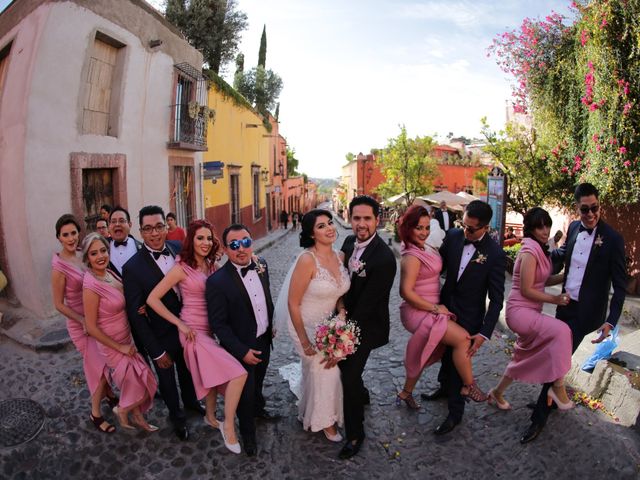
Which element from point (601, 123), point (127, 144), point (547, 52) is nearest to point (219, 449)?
point (127, 144)

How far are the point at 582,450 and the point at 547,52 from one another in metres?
8.94

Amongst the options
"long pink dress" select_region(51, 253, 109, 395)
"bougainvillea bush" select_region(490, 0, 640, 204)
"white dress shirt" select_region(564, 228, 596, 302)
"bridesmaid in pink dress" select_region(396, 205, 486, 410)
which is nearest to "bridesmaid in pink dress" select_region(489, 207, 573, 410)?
"white dress shirt" select_region(564, 228, 596, 302)

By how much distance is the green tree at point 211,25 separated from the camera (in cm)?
1328

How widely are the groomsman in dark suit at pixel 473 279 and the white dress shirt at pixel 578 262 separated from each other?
0.64 metres

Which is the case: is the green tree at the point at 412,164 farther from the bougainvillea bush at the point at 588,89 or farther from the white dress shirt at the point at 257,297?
the white dress shirt at the point at 257,297

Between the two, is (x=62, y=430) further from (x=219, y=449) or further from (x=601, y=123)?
(x=601, y=123)

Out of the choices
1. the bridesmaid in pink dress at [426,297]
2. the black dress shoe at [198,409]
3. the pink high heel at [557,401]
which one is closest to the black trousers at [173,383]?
the black dress shoe at [198,409]

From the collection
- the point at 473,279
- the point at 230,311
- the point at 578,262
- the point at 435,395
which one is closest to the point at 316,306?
the point at 230,311

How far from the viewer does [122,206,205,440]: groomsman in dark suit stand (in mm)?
3271

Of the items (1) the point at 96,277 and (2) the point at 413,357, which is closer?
(1) the point at 96,277

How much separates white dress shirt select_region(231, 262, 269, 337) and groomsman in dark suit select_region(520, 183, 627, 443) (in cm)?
230

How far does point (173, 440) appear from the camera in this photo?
3.55 meters

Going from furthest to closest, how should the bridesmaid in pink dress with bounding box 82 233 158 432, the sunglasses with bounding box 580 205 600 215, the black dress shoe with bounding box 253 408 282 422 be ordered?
the black dress shoe with bounding box 253 408 282 422 < the sunglasses with bounding box 580 205 600 215 < the bridesmaid in pink dress with bounding box 82 233 158 432

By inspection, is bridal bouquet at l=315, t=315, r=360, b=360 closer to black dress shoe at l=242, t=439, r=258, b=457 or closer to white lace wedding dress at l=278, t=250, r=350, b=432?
white lace wedding dress at l=278, t=250, r=350, b=432
